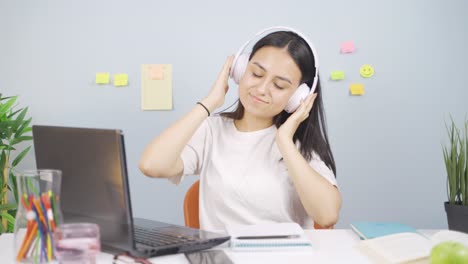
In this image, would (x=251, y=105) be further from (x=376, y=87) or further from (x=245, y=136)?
(x=376, y=87)

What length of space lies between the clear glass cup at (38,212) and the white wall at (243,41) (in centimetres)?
190

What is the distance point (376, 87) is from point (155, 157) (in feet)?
5.18

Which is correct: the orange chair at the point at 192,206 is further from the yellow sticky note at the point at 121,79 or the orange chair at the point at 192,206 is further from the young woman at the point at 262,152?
the yellow sticky note at the point at 121,79

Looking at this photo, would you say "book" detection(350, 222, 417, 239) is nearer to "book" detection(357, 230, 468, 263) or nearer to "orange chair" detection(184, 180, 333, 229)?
"book" detection(357, 230, 468, 263)

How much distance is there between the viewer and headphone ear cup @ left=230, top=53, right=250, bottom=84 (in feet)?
5.57

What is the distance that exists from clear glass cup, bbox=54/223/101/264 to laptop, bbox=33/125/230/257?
15 centimetres

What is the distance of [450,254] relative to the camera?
916 mm

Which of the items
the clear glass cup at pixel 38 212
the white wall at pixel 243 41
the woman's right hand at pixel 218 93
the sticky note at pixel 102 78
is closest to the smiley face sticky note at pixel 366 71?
the white wall at pixel 243 41

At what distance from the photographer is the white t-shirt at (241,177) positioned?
1624 millimetres

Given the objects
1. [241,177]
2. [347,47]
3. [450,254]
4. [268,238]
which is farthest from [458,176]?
[450,254]

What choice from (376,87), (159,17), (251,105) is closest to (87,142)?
(251,105)

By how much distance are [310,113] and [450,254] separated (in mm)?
891

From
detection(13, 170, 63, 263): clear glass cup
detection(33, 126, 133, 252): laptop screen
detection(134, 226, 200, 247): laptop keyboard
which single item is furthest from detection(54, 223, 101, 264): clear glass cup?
detection(134, 226, 200, 247): laptop keyboard

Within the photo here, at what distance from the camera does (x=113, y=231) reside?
1.08m
